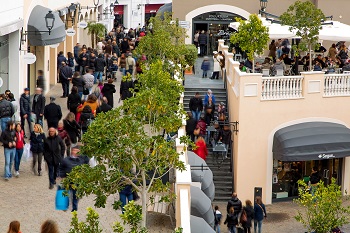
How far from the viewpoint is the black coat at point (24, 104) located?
27.2 metres

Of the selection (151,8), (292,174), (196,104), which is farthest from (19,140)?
(151,8)

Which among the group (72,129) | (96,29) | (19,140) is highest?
(96,29)

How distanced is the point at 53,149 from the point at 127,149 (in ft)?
16.0

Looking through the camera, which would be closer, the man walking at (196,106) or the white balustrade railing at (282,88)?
the white balustrade railing at (282,88)

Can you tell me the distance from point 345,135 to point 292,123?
178 centimetres

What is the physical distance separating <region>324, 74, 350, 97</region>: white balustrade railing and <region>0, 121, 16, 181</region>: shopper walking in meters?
13.1

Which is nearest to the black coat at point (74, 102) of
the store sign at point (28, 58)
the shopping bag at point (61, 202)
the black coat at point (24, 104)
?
the black coat at point (24, 104)

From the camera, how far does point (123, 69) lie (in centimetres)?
4062

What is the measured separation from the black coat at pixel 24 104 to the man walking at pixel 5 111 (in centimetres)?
87

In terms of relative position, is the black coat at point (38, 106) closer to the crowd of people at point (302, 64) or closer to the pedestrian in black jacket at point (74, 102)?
the pedestrian in black jacket at point (74, 102)

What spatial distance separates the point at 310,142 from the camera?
3145 centimetres

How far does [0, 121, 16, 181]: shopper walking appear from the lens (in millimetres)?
23219

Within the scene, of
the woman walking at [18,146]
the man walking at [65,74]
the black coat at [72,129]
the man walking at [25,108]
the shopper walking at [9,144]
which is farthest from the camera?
the man walking at [65,74]

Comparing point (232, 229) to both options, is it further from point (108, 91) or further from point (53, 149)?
point (108, 91)
